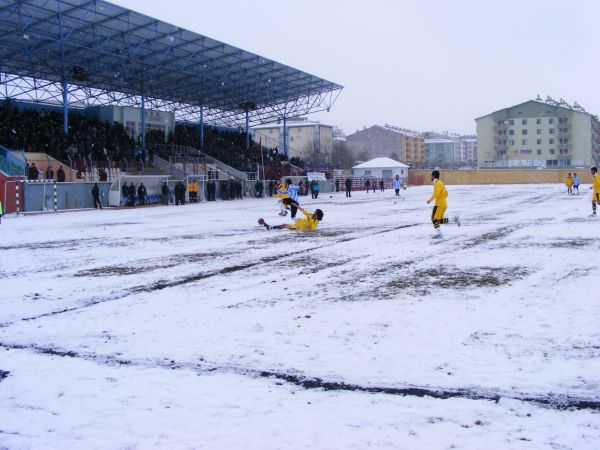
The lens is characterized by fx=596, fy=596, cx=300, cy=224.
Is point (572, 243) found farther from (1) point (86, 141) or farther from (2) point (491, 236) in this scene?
(1) point (86, 141)

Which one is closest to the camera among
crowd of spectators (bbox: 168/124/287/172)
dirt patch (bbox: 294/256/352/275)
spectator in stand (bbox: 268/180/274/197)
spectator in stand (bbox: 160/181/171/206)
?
dirt patch (bbox: 294/256/352/275)

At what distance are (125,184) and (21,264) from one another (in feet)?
77.2

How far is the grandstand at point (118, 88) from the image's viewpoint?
32.7m

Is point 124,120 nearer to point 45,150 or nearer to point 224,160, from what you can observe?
point 224,160

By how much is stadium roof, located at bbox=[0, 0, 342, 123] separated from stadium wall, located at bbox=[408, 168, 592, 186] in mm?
28076

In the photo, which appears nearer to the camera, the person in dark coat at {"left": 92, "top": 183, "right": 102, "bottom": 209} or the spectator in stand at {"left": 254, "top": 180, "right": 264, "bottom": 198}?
the person in dark coat at {"left": 92, "top": 183, "right": 102, "bottom": 209}

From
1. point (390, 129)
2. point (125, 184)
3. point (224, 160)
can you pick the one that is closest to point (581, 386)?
point (125, 184)

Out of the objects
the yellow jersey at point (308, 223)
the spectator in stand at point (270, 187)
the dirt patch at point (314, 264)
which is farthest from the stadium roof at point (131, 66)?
the dirt patch at point (314, 264)

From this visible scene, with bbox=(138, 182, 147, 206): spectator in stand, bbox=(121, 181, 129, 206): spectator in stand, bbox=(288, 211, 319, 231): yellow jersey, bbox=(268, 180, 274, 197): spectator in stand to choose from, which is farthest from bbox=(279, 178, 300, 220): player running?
bbox=(268, 180, 274, 197): spectator in stand

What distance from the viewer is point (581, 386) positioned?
172 inches

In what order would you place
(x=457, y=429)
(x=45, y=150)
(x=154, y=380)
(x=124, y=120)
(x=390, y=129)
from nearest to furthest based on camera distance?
(x=457, y=429) → (x=154, y=380) → (x=45, y=150) → (x=124, y=120) → (x=390, y=129)

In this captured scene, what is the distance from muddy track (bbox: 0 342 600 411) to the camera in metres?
4.10

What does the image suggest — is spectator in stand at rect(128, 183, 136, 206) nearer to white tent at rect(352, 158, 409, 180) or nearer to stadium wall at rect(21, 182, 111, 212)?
stadium wall at rect(21, 182, 111, 212)

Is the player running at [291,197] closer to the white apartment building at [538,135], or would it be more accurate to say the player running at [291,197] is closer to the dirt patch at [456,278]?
the dirt patch at [456,278]
